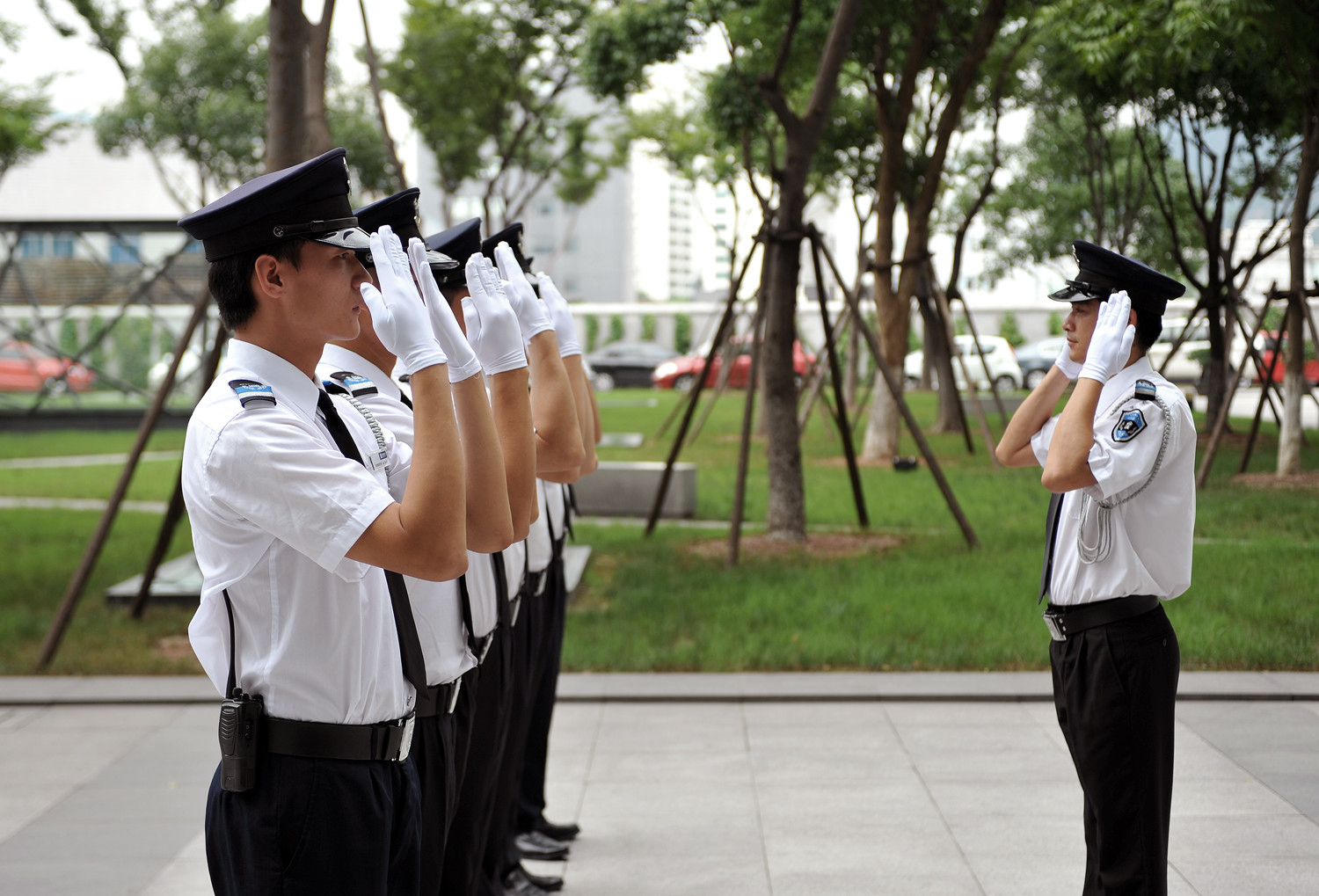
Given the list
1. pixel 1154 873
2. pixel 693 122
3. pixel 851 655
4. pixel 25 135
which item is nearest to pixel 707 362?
pixel 851 655

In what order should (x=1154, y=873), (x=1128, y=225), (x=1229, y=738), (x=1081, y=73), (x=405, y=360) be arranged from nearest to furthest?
(x=405, y=360), (x=1154, y=873), (x=1229, y=738), (x=1081, y=73), (x=1128, y=225)

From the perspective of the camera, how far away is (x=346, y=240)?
1900 mm

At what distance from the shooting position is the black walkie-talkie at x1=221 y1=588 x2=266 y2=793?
6.07 feet

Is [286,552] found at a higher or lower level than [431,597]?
higher

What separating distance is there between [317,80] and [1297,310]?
789cm

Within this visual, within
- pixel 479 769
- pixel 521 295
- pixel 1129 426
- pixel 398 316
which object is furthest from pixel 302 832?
pixel 1129 426

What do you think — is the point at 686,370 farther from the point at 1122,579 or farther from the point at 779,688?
the point at 1122,579

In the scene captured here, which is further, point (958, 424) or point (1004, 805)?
point (958, 424)

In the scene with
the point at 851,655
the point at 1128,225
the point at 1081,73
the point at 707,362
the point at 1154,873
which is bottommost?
the point at 851,655

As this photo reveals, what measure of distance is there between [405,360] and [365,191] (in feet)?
81.3

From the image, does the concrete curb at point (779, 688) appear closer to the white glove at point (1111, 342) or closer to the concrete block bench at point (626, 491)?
the white glove at point (1111, 342)

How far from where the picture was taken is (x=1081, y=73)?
13.2 meters

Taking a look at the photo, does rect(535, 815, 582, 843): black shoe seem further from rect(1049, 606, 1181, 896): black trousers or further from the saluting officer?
rect(1049, 606, 1181, 896): black trousers

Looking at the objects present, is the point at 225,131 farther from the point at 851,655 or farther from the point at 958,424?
the point at 851,655
